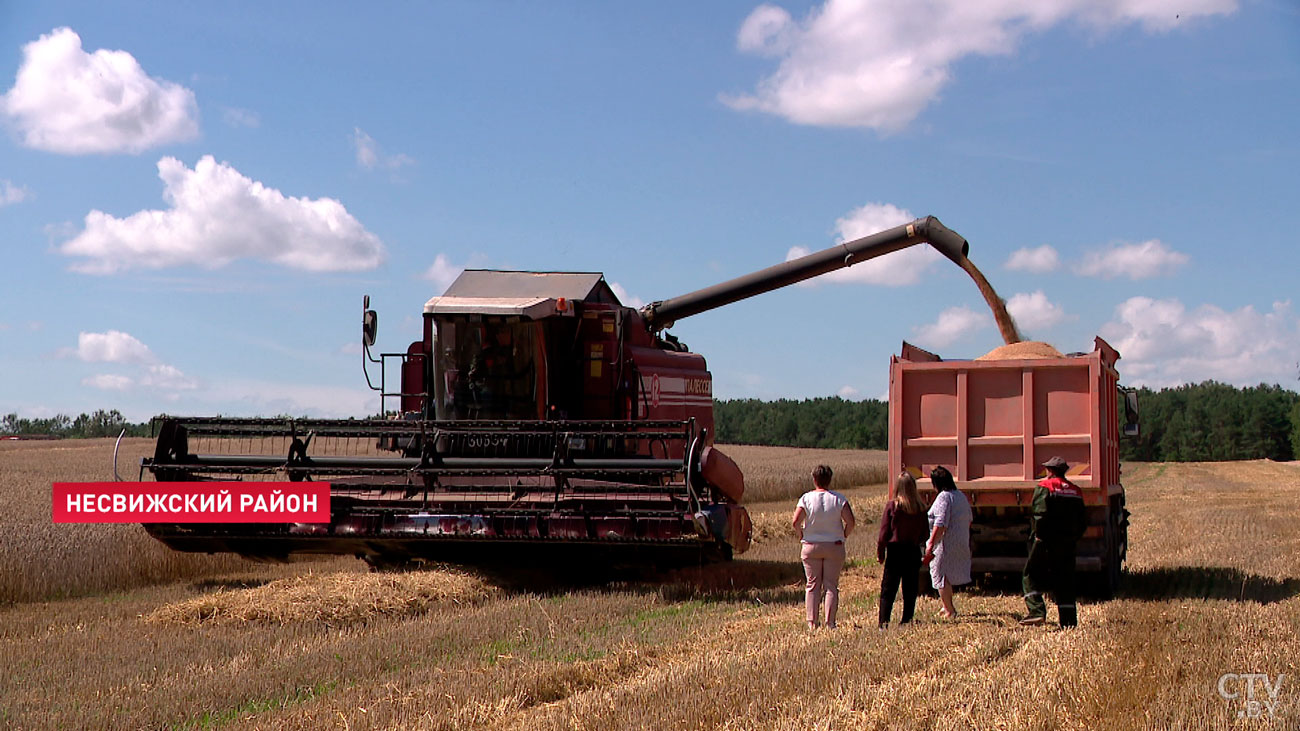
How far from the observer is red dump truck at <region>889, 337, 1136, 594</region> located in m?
10.7

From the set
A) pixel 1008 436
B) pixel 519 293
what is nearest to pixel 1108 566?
pixel 1008 436

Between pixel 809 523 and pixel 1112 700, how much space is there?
3195 millimetres

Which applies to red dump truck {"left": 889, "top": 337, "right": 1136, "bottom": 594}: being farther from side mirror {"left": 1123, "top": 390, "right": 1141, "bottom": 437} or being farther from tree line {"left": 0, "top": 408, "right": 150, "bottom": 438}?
tree line {"left": 0, "top": 408, "right": 150, "bottom": 438}

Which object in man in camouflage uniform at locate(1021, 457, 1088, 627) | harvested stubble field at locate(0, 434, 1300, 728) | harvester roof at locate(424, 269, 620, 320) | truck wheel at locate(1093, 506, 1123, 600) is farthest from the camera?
harvester roof at locate(424, 269, 620, 320)

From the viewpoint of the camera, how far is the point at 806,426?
104875mm

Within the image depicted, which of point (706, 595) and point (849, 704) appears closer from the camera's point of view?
point (849, 704)

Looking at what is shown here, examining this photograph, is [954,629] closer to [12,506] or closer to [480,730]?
[480,730]

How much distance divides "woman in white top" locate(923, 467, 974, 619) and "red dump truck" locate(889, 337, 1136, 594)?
1397 millimetres

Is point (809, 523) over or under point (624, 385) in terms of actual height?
under

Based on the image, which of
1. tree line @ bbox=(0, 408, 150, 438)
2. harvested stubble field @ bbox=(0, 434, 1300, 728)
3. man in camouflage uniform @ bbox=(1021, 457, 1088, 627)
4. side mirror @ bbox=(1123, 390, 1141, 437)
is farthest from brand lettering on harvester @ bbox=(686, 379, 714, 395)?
tree line @ bbox=(0, 408, 150, 438)

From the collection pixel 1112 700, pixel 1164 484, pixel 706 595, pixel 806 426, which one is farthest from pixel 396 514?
pixel 806 426

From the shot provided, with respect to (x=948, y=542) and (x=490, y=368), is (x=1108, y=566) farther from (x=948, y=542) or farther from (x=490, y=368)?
(x=490, y=368)

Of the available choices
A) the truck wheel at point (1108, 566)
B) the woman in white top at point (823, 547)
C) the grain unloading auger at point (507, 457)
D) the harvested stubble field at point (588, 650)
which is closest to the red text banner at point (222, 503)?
the grain unloading auger at point (507, 457)

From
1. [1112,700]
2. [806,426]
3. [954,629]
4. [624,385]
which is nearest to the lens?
[1112,700]
